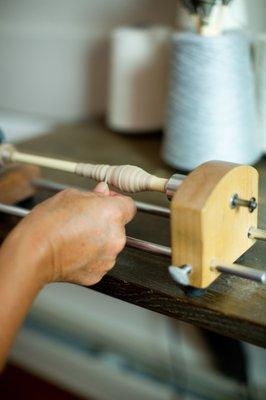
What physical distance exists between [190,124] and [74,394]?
976 mm

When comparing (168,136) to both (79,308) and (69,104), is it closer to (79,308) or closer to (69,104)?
(69,104)

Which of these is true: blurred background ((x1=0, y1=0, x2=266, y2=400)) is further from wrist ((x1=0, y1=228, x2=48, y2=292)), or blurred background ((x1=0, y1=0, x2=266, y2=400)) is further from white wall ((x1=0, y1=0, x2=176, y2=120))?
wrist ((x1=0, y1=228, x2=48, y2=292))

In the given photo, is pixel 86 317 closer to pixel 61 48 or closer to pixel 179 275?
pixel 61 48

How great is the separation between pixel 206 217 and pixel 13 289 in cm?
18

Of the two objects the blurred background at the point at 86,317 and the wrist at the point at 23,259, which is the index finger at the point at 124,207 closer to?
the wrist at the point at 23,259

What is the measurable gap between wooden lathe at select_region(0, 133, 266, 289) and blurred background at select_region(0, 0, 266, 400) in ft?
1.63

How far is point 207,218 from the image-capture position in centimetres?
41

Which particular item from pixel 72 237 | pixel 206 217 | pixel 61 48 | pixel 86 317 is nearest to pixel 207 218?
pixel 206 217

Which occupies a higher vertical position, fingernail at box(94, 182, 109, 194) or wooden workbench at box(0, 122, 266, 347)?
fingernail at box(94, 182, 109, 194)

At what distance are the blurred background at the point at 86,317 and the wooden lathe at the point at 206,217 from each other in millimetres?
498

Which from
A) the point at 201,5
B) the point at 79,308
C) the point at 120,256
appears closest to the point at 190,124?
the point at 201,5

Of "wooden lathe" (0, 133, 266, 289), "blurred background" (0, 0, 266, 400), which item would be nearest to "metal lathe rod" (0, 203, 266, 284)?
"wooden lathe" (0, 133, 266, 289)

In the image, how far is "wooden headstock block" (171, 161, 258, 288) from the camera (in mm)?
416

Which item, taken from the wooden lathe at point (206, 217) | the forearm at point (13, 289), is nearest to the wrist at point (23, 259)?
the forearm at point (13, 289)
